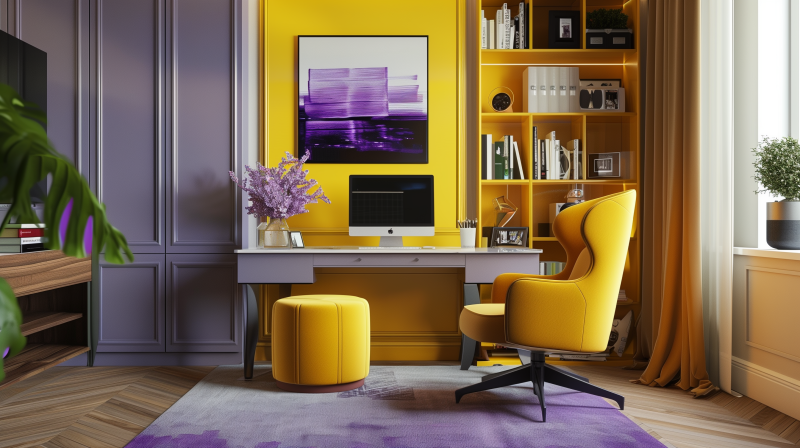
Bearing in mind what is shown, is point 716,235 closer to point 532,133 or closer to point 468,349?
point 532,133

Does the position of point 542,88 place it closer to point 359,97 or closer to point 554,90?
point 554,90

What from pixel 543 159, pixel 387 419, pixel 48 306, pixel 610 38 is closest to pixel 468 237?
pixel 543 159

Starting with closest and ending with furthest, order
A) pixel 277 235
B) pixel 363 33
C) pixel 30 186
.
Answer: pixel 30 186 → pixel 277 235 → pixel 363 33

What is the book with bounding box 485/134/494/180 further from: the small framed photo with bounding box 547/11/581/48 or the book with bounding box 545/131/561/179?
the small framed photo with bounding box 547/11/581/48

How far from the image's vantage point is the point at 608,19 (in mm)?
3338

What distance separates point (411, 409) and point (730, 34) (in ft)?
7.91

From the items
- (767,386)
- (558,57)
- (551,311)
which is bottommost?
(767,386)

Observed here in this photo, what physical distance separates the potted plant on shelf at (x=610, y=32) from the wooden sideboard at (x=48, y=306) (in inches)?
128

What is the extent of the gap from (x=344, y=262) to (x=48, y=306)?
167 cm

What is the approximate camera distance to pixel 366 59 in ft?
11.3

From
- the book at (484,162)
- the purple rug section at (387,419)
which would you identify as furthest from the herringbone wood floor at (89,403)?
the book at (484,162)

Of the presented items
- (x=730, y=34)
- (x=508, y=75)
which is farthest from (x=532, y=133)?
(x=730, y=34)

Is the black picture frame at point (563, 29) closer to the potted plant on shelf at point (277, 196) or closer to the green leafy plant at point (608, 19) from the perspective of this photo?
the green leafy plant at point (608, 19)

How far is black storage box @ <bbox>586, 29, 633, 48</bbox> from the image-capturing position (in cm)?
332
